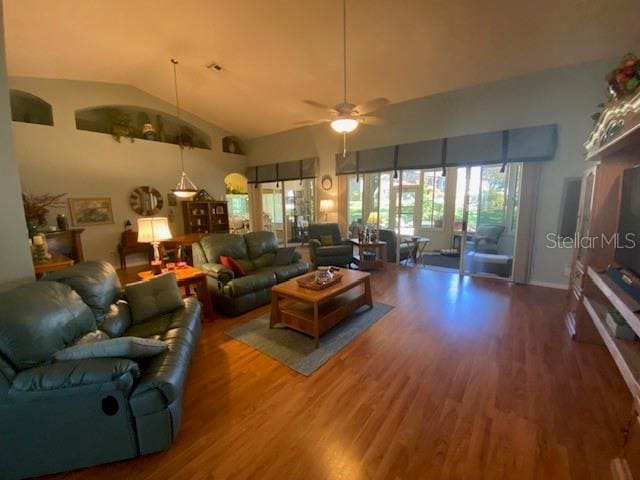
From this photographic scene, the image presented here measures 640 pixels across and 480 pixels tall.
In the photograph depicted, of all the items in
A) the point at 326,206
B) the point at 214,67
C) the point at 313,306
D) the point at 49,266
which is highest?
the point at 214,67

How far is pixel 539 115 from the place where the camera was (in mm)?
4027

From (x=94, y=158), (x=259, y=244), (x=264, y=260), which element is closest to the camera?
(x=264, y=260)

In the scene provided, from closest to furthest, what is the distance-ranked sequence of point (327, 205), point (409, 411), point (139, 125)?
point (409, 411), point (139, 125), point (327, 205)

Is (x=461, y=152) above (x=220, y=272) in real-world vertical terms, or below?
above

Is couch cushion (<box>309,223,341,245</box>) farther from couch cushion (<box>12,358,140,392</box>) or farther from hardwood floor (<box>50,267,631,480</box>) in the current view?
couch cushion (<box>12,358,140,392</box>)

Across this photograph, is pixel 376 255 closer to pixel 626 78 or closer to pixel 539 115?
pixel 539 115

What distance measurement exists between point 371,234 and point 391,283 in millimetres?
1417

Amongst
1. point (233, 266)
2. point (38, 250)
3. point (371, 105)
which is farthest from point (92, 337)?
point (371, 105)

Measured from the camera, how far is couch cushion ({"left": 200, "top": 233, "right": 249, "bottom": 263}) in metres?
3.91

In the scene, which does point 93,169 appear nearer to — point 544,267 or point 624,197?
point 624,197

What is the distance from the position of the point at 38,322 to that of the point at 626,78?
14.0ft

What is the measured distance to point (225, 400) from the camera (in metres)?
2.00

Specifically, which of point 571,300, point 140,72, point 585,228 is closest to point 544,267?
point 571,300

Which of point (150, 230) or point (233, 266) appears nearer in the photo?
point (150, 230)
